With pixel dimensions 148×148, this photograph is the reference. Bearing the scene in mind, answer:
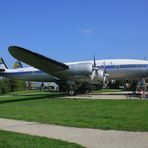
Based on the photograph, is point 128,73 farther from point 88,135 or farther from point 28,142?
point 28,142

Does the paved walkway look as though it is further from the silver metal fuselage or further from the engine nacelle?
the silver metal fuselage

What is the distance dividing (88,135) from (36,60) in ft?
63.9

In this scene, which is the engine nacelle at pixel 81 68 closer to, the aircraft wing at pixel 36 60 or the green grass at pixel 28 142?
the aircraft wing at pixel 36 60

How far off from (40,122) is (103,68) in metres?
17.7

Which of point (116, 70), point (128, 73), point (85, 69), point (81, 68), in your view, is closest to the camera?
point (85, 69)

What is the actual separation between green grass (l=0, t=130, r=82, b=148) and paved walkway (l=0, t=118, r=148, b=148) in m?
0.51

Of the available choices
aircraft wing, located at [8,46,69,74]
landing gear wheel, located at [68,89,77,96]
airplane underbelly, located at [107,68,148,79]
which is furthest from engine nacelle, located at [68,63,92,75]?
airplane underbelly, located at [107,68,148,79]

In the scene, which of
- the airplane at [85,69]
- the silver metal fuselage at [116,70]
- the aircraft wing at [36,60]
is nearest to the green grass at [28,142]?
the aircraft wing at [36,60]

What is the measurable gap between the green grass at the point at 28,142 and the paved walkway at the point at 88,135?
51 centimetres

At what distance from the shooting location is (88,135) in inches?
452

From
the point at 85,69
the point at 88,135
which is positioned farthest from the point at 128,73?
the point at 88,135

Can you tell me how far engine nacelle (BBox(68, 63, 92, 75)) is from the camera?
99.6 ft

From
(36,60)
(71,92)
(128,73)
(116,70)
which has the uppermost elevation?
(36,60)

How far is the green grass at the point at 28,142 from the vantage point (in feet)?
31.9
